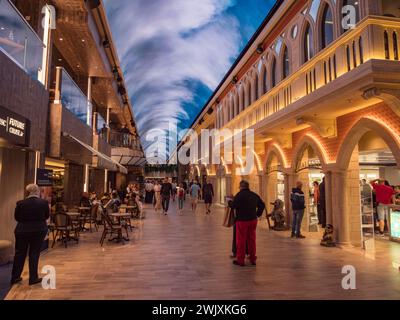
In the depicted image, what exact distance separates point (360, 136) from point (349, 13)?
295 cm

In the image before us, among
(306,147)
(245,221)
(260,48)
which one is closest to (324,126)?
(306,147)

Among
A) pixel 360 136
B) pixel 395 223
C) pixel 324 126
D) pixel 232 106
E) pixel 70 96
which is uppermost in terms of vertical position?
pixel 232 106

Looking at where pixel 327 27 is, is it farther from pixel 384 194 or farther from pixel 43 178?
pixel 43 178

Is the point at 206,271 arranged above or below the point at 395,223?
below

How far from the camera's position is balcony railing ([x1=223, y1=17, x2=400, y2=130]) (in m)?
5.89

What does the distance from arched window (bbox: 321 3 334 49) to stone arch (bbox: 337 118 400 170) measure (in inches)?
89.2

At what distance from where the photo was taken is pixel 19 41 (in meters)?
6.11

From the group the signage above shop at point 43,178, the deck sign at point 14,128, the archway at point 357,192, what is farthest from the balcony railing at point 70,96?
the archway at point 357,192

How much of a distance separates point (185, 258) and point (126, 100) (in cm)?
1893

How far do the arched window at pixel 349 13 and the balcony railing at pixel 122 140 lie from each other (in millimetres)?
16996

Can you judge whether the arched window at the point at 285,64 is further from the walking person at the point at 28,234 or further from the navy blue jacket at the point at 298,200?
the walking person at the point at 28,234

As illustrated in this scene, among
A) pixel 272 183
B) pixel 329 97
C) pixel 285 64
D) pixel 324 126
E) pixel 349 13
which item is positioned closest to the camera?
pixel 329 97

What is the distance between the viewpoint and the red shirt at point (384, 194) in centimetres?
941

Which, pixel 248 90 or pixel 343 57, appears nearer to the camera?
pixel 343 57
